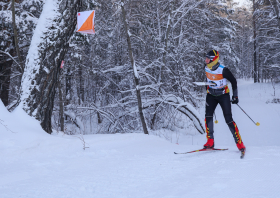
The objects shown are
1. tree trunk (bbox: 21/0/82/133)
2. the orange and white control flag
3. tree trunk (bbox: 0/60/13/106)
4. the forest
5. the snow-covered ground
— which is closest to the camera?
the snow-covered ground

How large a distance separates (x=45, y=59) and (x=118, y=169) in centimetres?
242

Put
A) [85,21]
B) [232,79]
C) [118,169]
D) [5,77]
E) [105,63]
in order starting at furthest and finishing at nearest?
[105,63]
[5,77]
[85,21]
[232,79]
[118,169]

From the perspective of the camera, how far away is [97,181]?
2436mm

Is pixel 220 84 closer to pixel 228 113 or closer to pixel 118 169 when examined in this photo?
pixel 228 113

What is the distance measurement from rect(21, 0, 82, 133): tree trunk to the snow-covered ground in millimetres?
288

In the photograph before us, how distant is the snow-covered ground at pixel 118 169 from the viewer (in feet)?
7.13

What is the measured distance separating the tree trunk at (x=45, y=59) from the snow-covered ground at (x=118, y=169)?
288 mm

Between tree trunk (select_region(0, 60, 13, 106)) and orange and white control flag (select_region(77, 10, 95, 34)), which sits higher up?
orange and white control flag (select_region(77, 10, 95, 34))

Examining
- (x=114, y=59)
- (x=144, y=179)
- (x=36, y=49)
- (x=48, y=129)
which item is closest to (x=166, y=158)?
(x=144, y=179)

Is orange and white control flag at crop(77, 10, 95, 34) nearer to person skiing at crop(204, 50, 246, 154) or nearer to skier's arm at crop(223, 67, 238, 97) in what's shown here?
person skiing at crop(204, 50, 246, 154)

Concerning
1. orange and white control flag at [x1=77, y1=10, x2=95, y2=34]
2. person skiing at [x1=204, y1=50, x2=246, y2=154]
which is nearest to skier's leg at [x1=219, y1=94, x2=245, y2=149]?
person skiing at [x1=204, y1=50, x2=246, y2=154]

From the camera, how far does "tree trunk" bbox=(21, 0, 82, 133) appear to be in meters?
3.97

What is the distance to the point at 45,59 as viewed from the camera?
13.4 feet

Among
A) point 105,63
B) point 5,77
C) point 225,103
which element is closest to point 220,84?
point 225,103
